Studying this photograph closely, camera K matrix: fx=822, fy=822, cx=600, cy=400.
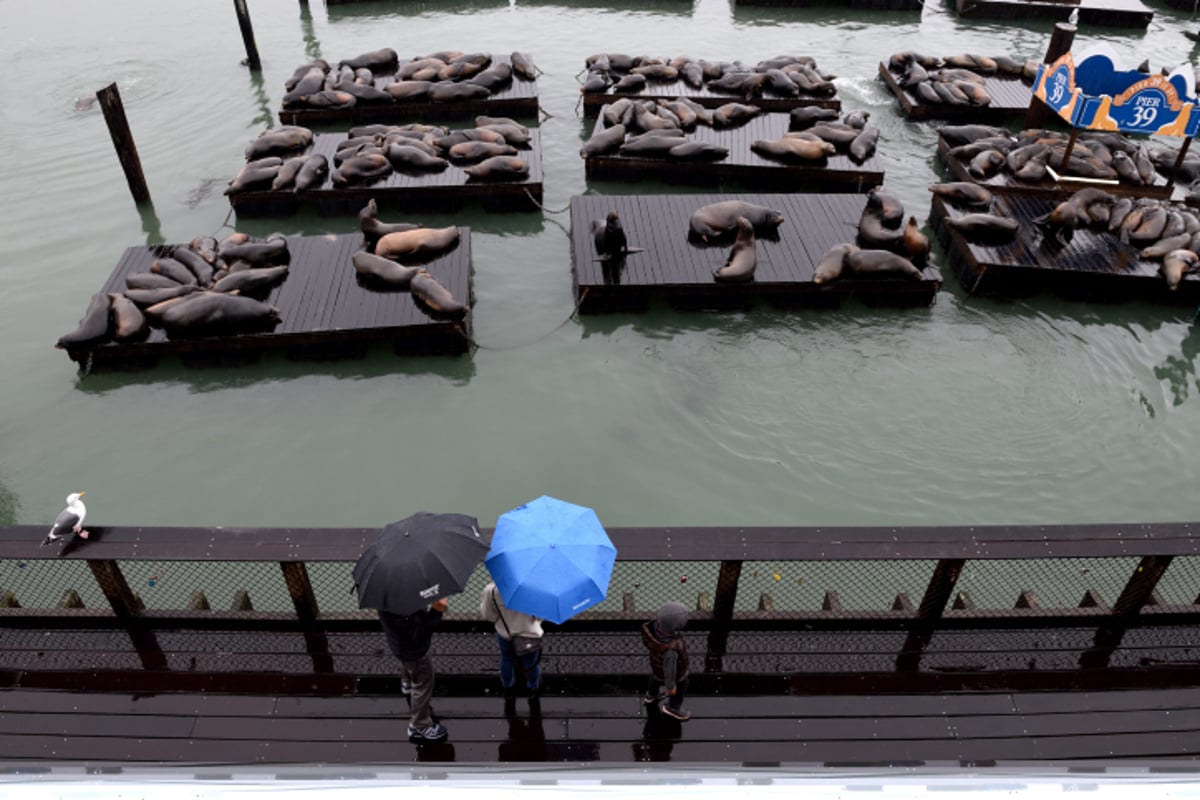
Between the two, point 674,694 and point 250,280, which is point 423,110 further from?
point 674,694

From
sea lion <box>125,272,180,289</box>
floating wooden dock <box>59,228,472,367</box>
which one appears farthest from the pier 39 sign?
sea lion <box>125,272,180,289</box>

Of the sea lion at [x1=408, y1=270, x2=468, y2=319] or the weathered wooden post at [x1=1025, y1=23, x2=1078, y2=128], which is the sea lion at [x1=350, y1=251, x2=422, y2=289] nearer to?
the sea lion at [x1=408, y1=270, x2=468, y2=319]

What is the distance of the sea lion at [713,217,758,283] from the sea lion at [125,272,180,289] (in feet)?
22.5

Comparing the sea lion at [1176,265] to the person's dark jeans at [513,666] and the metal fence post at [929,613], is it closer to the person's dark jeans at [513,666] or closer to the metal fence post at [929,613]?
the metal fence post at [929,613]

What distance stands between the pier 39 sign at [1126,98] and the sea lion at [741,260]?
16.6 ft

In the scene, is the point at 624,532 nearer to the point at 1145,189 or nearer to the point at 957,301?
the point at 957,301

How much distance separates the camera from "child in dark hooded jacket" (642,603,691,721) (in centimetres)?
425

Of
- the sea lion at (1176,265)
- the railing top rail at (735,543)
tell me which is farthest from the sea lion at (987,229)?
the railing top rail at (735,543)

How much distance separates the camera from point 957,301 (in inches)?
437

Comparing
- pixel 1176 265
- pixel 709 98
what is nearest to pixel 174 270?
pixel 709 98

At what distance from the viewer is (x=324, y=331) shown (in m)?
9.68

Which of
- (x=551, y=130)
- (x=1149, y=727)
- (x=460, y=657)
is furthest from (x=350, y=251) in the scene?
(x=1149, y=727)

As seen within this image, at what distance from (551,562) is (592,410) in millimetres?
5090

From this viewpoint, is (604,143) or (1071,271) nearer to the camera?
(1071,271)
